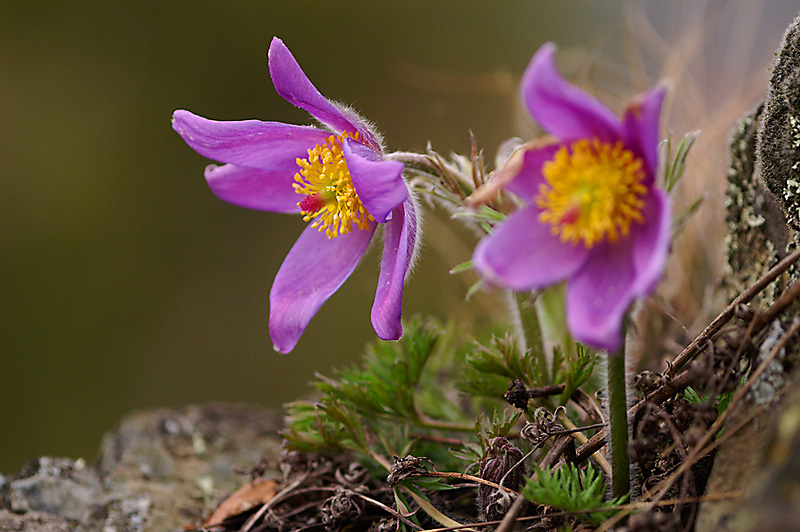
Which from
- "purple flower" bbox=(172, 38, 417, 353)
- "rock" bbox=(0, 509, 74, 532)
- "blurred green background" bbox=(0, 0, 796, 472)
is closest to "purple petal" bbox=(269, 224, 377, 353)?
"purple flower" bbox=(172, 38, 417, 353)

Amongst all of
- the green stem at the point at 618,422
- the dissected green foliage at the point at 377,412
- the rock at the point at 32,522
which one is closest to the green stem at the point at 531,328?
the dissected green foliage at the point at 377,412

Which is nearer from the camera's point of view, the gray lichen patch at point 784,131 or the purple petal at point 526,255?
the purple petal at point 526,255

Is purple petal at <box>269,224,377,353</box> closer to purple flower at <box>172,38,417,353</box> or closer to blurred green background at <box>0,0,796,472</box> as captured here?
purple flower at <box>172,38,417,353</box>

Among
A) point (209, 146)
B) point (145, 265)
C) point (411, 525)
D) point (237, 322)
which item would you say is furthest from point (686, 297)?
point (145, 265)

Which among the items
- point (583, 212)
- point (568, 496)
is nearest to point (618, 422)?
point (568, 496)

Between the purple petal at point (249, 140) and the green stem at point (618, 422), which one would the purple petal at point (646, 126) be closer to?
the green stem at point (618, 422)

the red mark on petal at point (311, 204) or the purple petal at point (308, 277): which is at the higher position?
the red mark on petal at point (311, 204)

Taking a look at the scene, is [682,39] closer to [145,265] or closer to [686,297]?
[686,297]
